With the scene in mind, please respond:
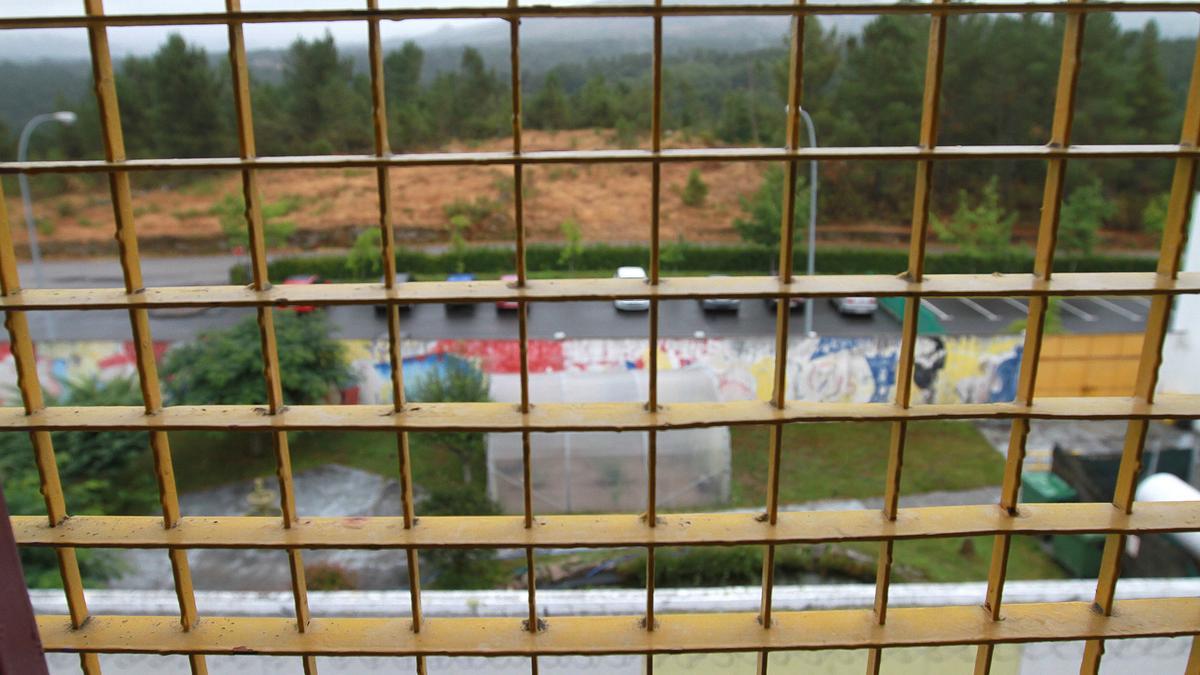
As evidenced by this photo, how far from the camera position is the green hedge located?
16.2 meters

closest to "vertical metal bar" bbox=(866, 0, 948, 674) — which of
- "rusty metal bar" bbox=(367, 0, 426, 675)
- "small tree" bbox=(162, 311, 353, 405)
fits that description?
"rusty metal bar" bbox=(367, 0, 426, 675)

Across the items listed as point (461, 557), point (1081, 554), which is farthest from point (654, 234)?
point (1081, 554)

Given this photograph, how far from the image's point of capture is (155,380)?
5.67 feet

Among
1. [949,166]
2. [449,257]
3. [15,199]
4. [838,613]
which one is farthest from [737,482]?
[15,199]

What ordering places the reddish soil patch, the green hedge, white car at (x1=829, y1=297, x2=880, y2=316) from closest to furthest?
1. white car at (x1=829, y1=297, x2=880, y2=316)
2. the green hedge
3. the reddish soil patch

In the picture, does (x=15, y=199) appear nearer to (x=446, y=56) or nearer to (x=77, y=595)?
(x=446, y=56)

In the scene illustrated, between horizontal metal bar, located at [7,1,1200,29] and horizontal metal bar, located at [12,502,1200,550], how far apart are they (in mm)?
963

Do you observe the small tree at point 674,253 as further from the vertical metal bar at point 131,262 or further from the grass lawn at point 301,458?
the vertical metal bar at point 131,262

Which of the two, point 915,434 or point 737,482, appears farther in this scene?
point 915,434

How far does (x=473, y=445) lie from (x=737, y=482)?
10.5 feet

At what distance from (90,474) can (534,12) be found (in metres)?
10.8

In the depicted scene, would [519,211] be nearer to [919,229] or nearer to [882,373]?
[919,229]

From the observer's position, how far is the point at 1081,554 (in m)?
8.03

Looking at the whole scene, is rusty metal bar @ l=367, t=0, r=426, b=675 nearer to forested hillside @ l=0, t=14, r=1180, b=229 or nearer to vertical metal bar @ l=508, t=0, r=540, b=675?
vertical metal bar @ l=508, t=0, r=540, b=675
